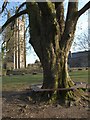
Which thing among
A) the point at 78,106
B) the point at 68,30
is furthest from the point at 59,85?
the point at 68,30

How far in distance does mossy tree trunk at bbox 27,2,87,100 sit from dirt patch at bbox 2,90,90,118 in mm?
889

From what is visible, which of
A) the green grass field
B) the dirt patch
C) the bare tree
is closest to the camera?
the dirt patch

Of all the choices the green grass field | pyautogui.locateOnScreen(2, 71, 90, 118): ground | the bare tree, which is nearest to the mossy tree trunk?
the bare tree

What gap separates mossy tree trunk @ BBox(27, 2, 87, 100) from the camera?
33.8ft

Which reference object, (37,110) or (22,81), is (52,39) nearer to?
(37,110)

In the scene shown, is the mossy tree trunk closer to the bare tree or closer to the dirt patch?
the bare tree

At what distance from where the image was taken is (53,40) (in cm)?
1050

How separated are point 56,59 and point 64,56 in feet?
1.33

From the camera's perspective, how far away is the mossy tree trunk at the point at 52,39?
1030cm

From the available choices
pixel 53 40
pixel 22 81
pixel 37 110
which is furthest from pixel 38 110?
pixel 22 81

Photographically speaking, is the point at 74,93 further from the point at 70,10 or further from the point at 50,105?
the point at 70,10

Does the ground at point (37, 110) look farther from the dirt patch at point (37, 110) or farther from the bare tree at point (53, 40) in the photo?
the bare tree at point (53, 40)

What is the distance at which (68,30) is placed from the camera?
34.9ft

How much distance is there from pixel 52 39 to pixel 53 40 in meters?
0.06
